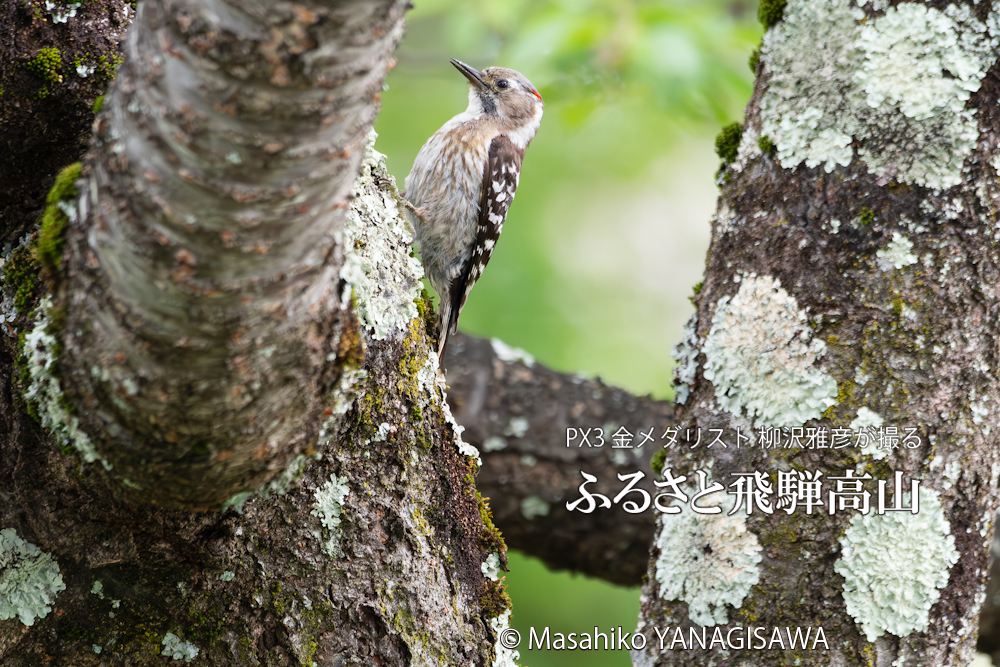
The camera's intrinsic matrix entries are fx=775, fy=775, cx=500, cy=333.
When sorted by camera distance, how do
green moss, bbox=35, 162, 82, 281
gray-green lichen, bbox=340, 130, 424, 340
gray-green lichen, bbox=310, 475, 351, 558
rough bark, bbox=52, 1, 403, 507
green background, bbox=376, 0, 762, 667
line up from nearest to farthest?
rough bark, bbox=52, 1, 403, 507 < green moss, bbox=35, 162, 82, 281 < gray-green lichen, bbox=310, 475, 351, 558 < gray-green lichen, bbox=340, 130, 424, 340 < green background, bbox=376, 0, 762, 667

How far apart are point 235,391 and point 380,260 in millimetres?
875

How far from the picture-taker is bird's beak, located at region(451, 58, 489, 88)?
4898 millimetres

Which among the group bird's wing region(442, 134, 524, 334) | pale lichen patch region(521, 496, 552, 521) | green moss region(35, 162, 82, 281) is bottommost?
pale lichen patch region(521, 496, 552, 521)

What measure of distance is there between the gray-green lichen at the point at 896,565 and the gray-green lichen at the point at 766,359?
34 cm

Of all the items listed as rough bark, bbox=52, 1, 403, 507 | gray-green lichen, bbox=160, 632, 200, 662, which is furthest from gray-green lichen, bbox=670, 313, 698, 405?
gray-green lichen, bbox=160, 632, 200, 662

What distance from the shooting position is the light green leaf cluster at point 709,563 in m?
2.13

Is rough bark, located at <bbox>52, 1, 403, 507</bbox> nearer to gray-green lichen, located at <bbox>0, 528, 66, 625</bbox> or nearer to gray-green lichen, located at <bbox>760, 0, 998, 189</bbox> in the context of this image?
gray-green lichen, located at <bbox>0, 528, 66, 625</bbox>

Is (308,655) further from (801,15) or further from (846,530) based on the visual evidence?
(801,15)

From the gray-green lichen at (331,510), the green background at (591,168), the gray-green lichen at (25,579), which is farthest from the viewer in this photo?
the green background at (591,168)

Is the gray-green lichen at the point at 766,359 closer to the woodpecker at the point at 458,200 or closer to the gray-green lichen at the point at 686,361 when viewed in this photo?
the gray-green lichen at the point at 686,361

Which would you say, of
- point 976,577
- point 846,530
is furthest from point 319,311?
point 976,577

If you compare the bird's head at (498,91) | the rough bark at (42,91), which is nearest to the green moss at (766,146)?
the rough bark at (42,91)

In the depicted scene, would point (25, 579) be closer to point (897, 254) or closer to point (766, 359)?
point (766, 359)

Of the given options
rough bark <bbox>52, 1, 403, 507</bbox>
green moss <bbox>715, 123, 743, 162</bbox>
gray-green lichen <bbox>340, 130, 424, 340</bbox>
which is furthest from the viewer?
green moss <bbox>715, 123, 743, 162</bbox>
